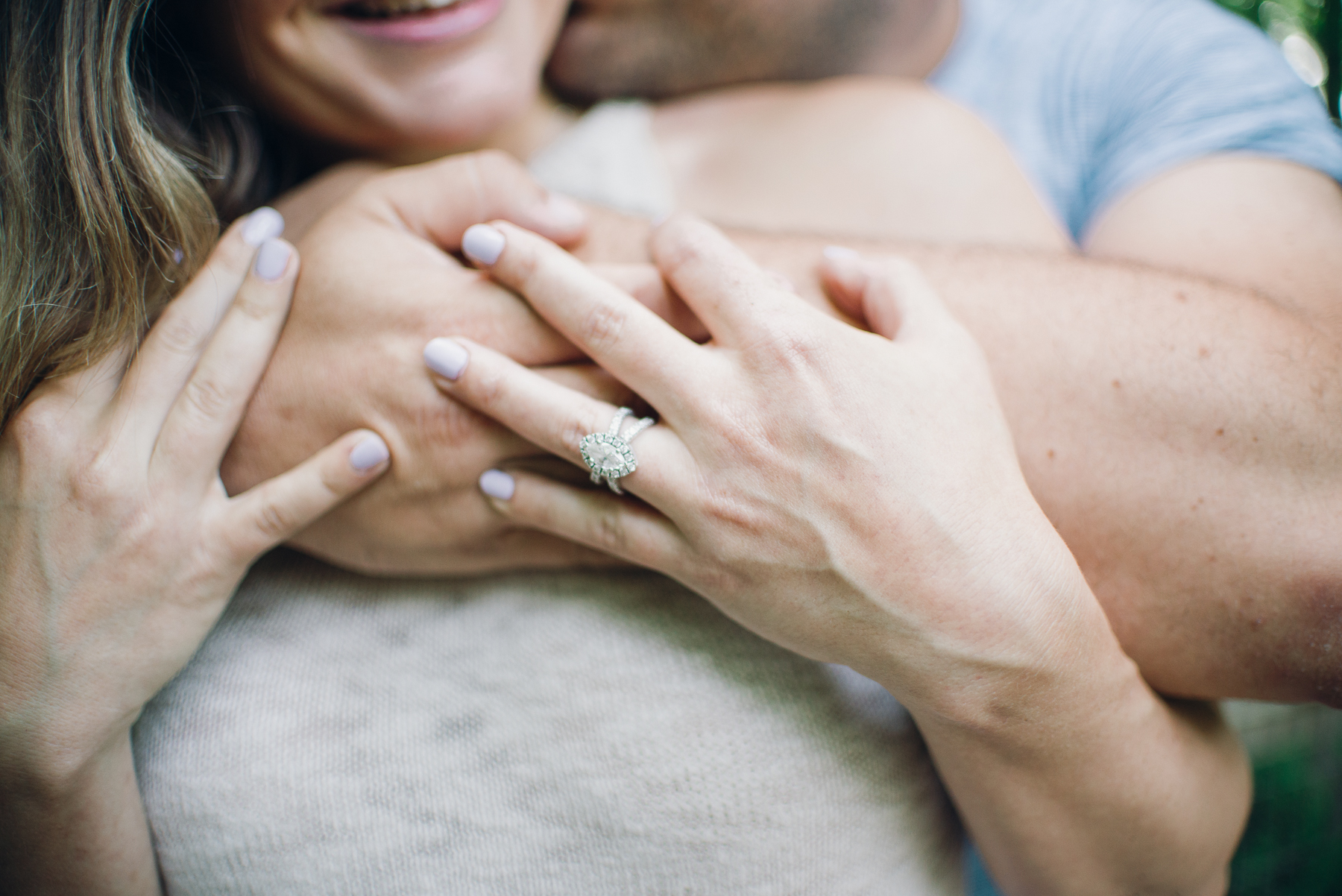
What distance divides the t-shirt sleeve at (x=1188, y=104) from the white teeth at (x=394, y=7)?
1043mm

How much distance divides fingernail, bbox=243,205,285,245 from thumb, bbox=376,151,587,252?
0.11 m

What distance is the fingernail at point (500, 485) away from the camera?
0.77 meters

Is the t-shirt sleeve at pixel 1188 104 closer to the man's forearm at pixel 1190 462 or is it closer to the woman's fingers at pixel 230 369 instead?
the man's forearm at pixel 1190 462

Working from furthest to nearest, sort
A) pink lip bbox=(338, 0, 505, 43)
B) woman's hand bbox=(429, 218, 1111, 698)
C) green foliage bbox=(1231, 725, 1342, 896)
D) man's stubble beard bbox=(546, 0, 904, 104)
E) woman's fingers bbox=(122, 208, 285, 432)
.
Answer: green foliage bbox=(1231, 725, 1342, 896) → man's stubble beard bbox=(546, 0, 904, 104) → pink lip bbox=(338, 0, 505, 43) → woman's fingers bbox=(122, 208, 285, 432) → woman's hand bbox=(429, 218, 1111, 698)

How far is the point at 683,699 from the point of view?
76 cm

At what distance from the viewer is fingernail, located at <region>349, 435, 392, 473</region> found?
0.76 m

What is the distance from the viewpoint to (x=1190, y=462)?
708 mm

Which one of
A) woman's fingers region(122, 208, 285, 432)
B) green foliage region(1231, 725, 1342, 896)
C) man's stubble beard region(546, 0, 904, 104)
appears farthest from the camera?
green foliage region(1231, 725, 1342, 896)

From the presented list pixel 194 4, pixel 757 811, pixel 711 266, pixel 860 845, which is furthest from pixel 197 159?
pixel 860 845

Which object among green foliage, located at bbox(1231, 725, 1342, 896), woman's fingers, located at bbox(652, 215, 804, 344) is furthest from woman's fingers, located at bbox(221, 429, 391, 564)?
green foliage, located at bbox(1231, 725, 1342, 896)

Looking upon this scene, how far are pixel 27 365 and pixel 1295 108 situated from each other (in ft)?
5.28

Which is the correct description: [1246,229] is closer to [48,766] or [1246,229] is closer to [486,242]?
[486,242]

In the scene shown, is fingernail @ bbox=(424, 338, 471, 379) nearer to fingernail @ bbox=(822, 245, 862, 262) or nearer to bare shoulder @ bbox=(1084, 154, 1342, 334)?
fingernail @ bbox=(822, 245, 862, 262)

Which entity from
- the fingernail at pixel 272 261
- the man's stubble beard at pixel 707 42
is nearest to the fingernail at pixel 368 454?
the fingernail at pixel 272 261
